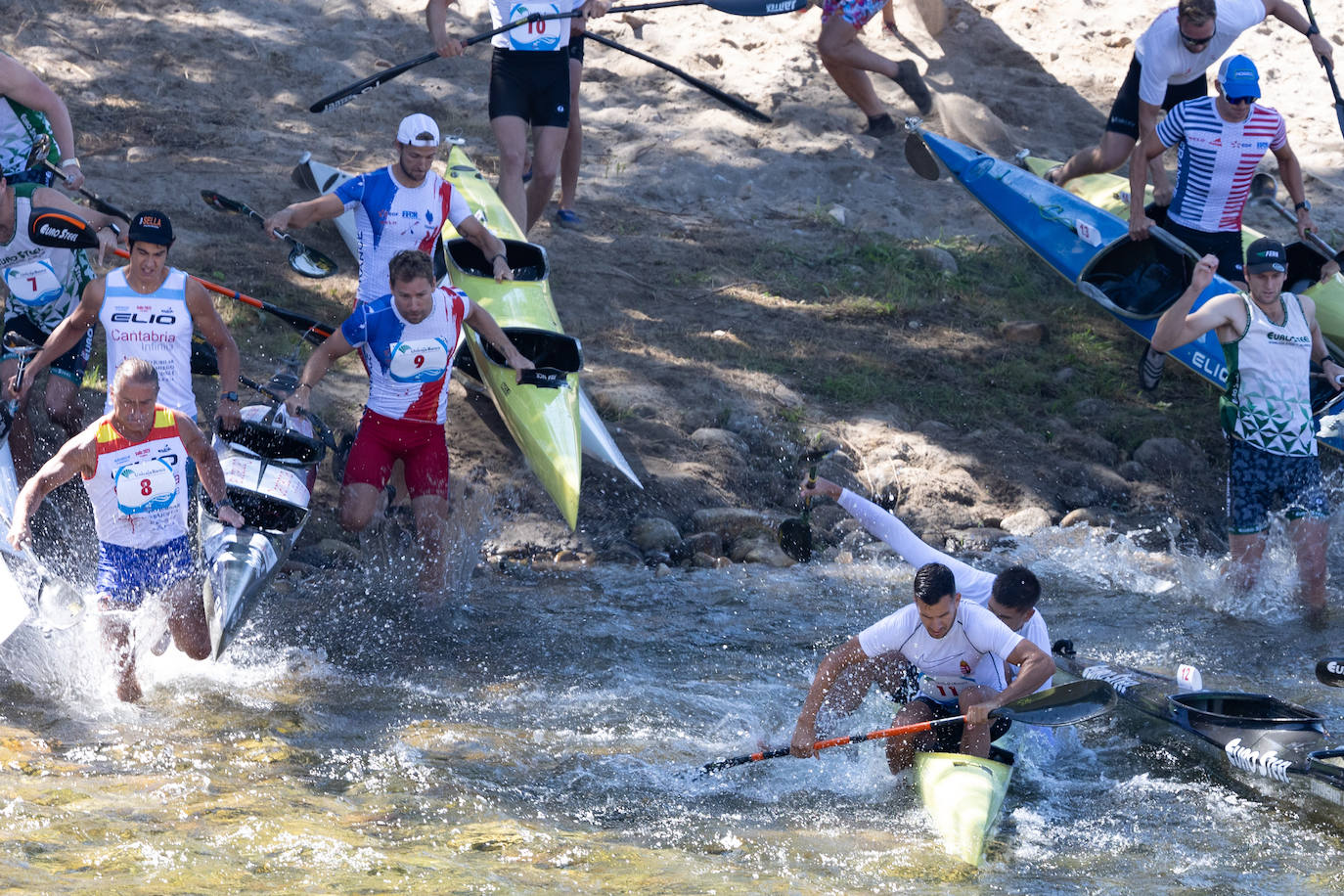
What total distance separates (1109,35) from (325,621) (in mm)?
8481

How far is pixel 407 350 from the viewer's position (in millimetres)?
5762

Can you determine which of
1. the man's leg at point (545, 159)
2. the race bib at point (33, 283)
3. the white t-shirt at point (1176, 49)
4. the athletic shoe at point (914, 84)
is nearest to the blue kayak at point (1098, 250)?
the white t-shirt at point (1176, 49)

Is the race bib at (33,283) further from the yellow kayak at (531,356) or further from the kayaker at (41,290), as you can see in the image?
the yellow kayak at (531,356)

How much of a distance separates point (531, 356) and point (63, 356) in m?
2.13

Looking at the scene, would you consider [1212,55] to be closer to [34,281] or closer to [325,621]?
[325,621]

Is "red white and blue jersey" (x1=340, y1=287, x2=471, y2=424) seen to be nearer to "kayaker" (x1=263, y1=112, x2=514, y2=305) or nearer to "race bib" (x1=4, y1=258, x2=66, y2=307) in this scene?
"kayaker" (x1=263, y1=112, x2=514, y2=305)

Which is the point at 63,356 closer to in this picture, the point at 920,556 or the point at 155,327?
the point at 155,327

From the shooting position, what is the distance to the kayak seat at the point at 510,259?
289 inches

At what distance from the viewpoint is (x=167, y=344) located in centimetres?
547

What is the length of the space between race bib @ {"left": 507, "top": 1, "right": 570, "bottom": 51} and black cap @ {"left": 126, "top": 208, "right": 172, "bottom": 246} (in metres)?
2.91

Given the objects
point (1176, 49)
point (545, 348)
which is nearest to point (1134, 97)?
point (1176, 49)

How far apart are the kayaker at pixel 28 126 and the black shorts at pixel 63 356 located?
0.61m

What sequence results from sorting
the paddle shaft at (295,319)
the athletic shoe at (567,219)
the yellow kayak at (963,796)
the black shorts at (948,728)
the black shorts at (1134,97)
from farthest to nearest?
the athletic shoe at (567,219) → the black shorts at (1134,97) → the paddle shaft at (295,319) → the black shorts at (948,728) → the yellow kayak at (963,796)

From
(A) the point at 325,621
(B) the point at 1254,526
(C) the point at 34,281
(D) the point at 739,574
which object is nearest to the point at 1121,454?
(B) the point at 1254,526
